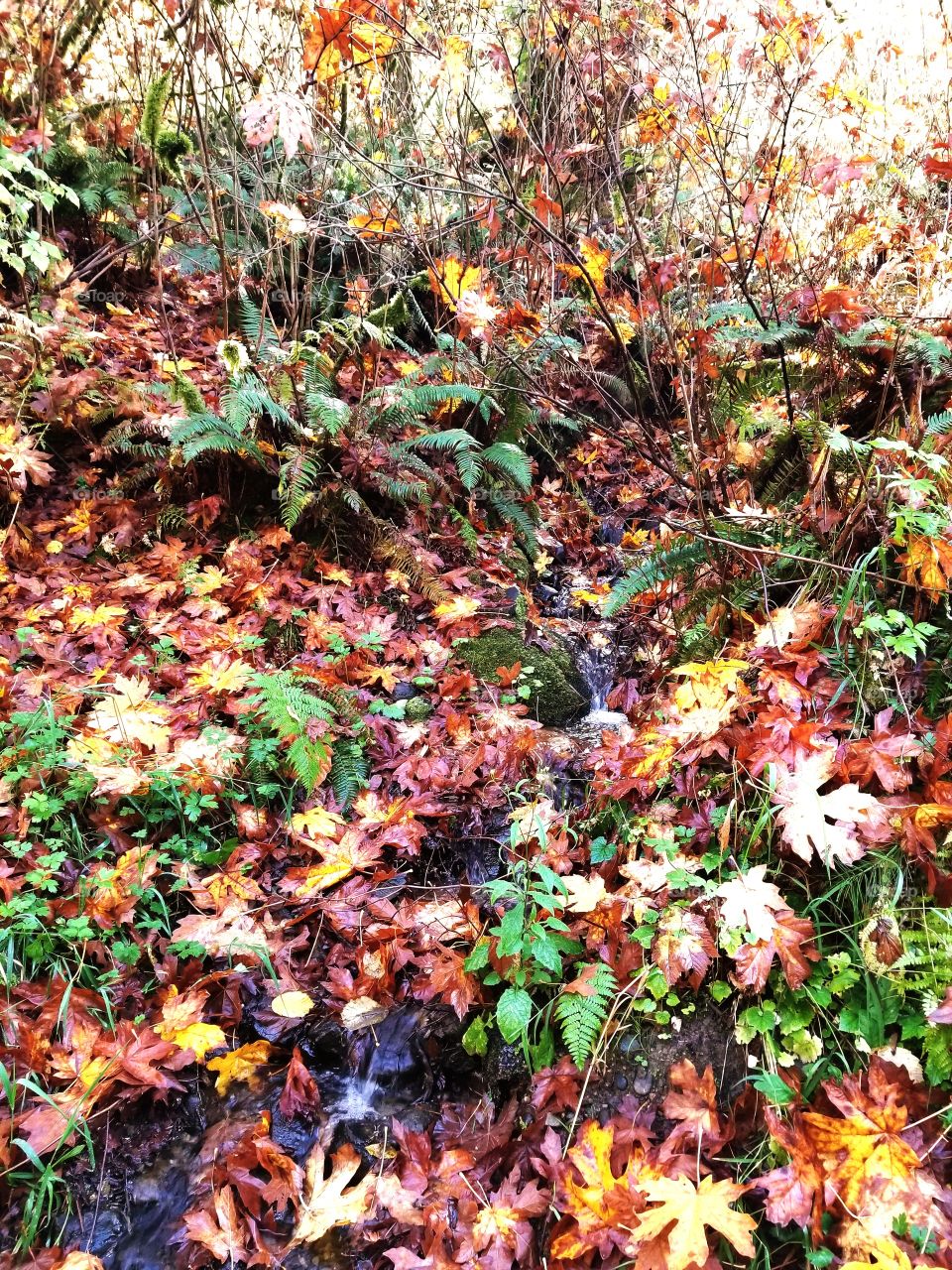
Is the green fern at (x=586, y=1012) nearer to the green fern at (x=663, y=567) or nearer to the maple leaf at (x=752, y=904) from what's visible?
the maple leaf at (x=752, y=904)

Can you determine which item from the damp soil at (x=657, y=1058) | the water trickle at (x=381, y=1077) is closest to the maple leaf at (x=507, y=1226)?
the damp soil at (x=657, y=1058)

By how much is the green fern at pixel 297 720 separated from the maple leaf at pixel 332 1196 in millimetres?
1261

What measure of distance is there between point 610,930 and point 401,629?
2.37m

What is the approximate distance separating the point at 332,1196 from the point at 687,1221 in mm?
1100

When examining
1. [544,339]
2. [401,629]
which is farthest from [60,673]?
[544,339]

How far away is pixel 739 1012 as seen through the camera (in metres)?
2.02

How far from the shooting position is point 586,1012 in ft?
6.82

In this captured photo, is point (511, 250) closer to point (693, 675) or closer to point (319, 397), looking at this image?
point (319, 397)

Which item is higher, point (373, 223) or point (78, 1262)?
point (373, 223)

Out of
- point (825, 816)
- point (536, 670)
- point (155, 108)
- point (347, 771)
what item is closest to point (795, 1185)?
point (825, 816)

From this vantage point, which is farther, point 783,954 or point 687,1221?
point 783,954

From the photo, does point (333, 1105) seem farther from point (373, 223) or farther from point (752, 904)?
point (373, 223)

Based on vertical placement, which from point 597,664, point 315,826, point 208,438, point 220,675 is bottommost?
point 597,664

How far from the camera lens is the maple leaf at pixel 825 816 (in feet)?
6.50
